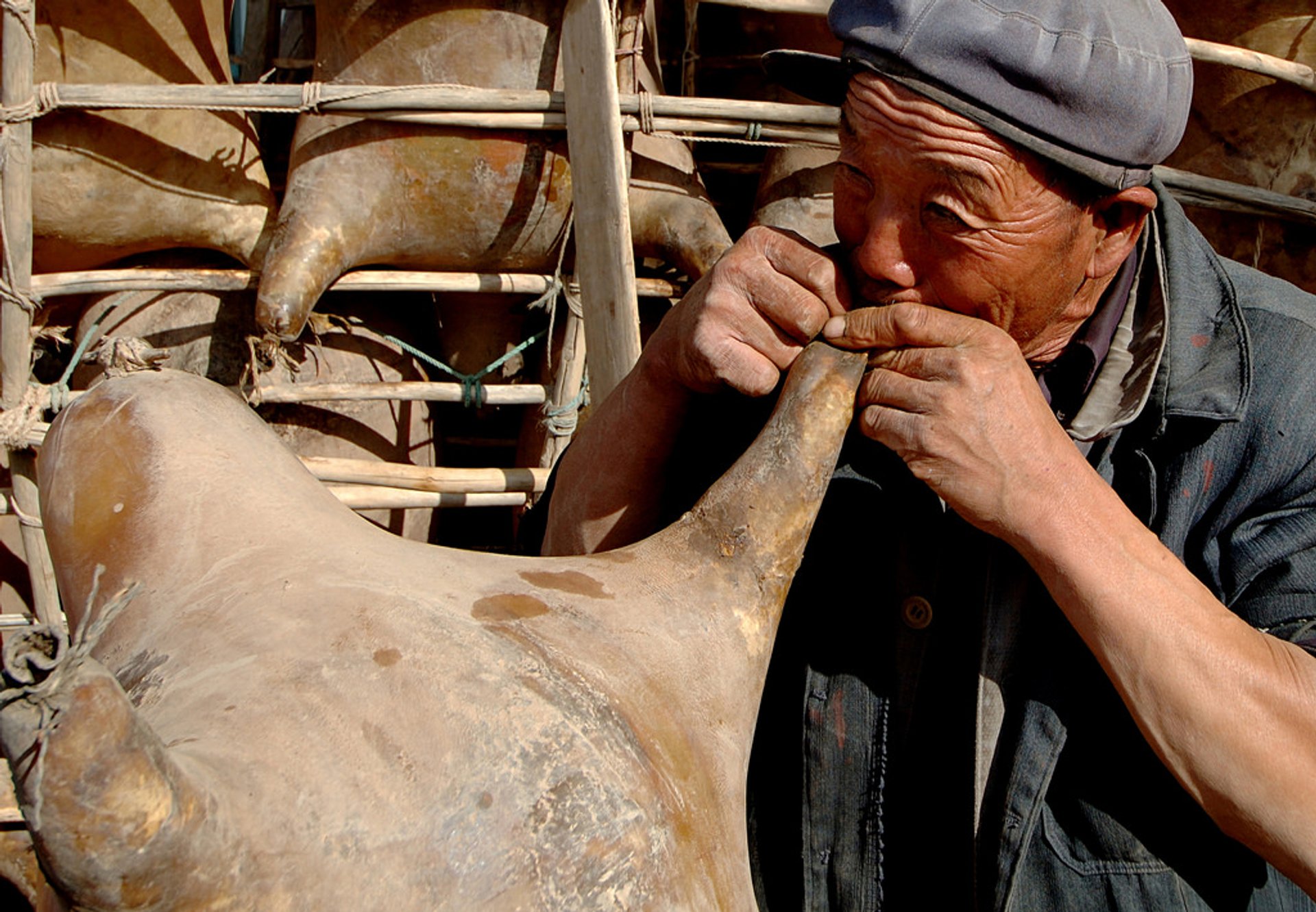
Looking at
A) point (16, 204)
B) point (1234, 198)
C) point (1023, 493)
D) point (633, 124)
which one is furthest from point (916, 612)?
point (16, 204)

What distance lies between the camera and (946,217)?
1.17m

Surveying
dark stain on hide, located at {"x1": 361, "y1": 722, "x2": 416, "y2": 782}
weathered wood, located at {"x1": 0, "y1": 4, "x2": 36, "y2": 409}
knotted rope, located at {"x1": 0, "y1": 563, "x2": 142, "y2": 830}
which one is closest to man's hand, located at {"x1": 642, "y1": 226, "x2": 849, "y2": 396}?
dark stain on hide, located at {"x1": 361, "y1": 722, "x2": 416, "y2": 782}

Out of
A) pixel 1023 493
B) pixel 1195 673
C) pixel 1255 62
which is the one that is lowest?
pixel 1195 673

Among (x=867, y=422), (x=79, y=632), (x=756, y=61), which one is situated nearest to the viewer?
(x=79, y=632)

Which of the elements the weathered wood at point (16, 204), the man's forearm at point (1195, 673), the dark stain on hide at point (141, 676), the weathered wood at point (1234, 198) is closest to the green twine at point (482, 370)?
the weathered wood at point (16, 204)

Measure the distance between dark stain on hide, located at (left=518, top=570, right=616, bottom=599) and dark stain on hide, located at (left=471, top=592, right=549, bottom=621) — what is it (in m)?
0.04

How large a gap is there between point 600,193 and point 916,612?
1432 mm

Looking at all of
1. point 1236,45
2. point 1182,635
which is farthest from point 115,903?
point 1236,45

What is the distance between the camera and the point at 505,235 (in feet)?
9.14

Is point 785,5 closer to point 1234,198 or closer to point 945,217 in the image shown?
point 1234,198

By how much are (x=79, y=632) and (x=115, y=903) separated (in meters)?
0.18

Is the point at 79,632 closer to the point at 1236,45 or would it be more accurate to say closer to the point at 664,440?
the point at 664,440

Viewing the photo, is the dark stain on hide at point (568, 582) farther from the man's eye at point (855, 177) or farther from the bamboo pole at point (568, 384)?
the bamboo pole at point (568, 384)

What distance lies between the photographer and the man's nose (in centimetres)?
119
